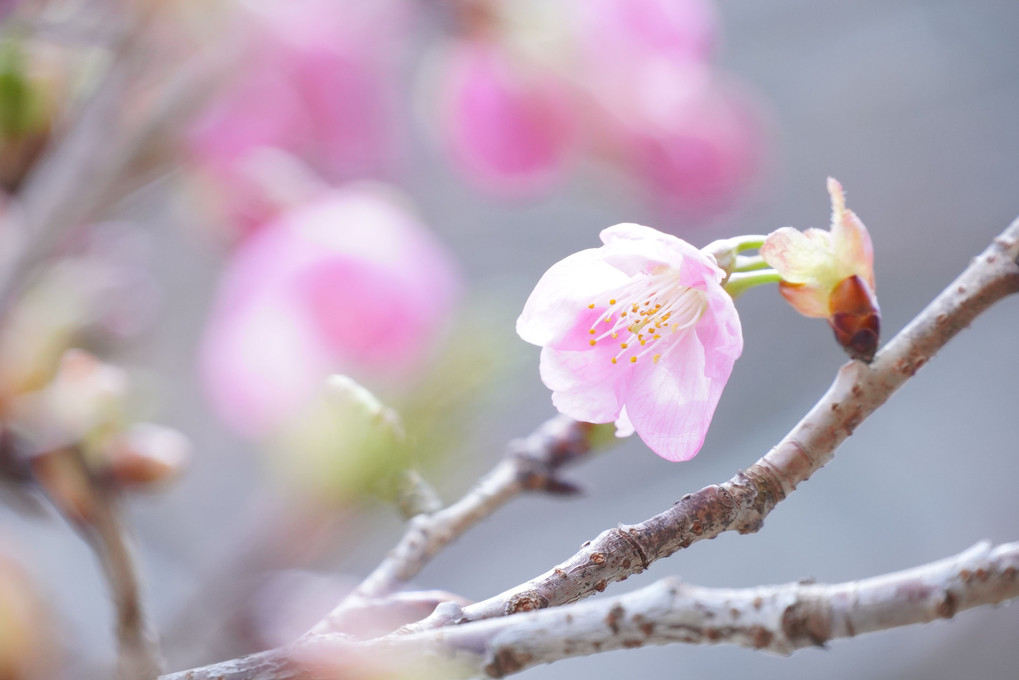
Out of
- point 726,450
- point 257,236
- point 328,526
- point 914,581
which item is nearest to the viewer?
point 914,581

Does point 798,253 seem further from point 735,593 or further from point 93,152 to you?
point 93,152

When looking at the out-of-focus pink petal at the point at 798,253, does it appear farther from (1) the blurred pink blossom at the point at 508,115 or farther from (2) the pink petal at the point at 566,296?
(1) the blurred pink blossom at the point at 508,115

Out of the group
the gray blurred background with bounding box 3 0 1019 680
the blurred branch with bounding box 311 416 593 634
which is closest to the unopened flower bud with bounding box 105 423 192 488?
the blurred branch with bounding box 311 416 593 634

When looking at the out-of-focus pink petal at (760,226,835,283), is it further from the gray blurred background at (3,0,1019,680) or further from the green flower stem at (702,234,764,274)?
the gray blurred background at (3,0,1019,680)

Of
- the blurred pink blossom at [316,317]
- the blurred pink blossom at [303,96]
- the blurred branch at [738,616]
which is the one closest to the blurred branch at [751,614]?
the blurred branch at [738,616]

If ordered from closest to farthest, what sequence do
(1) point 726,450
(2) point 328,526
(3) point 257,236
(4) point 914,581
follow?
(4) point 914,581 → (2) point 328,526 → (3) point 257,236 → (1) point 726,450

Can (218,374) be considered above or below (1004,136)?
below

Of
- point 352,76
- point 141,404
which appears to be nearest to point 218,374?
point 141,404

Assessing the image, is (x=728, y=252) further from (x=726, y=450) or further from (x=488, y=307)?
(x=726, y=450)
